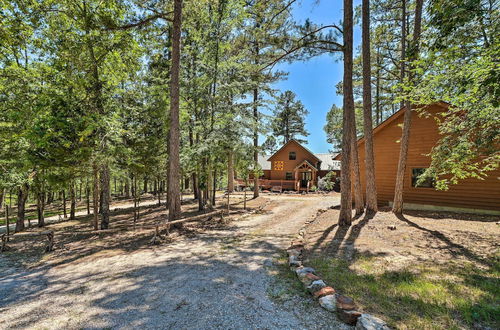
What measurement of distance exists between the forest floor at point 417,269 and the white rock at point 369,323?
228 millimetres

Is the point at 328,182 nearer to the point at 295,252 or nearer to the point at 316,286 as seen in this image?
the point at 295,252

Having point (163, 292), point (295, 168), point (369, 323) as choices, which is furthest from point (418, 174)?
point (295, 168)

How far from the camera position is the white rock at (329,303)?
135 inches

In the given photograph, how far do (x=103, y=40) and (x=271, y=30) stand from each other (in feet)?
22.7

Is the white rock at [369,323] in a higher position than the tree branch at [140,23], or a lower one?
lower

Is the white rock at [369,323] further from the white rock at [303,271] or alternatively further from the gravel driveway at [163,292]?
the white rock at [303,271]

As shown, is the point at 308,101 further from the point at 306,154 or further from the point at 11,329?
the point at 11,329

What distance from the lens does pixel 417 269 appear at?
15.3 ft

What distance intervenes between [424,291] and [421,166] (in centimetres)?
1126

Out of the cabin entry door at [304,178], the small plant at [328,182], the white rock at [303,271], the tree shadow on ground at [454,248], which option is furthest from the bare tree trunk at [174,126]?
the cabin entry door at [304,178]

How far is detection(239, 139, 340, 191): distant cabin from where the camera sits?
27013 mm

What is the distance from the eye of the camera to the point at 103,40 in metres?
9.15

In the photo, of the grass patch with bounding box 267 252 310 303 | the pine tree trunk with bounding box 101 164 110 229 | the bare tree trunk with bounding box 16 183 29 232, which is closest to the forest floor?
the grass patch with bounding box 267 252 310 303

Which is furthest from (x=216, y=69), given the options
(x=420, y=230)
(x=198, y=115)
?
(x=420, y=230)
